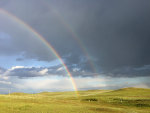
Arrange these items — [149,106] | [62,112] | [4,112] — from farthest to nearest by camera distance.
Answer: [149,106], [62,112], [4,112]

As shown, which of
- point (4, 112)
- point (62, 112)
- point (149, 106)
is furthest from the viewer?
point (149, 106)

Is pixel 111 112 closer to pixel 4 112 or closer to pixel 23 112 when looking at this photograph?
pixel 23 112

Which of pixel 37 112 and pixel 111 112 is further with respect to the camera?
pixel 111 112

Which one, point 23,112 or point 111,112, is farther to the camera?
point 111,112

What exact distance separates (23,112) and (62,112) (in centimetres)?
887

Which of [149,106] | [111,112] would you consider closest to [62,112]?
[111,112]

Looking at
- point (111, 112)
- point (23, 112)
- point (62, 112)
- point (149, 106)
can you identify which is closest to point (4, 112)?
point (23, 112)

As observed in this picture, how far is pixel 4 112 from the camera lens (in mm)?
34531

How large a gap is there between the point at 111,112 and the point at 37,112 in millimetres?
18254

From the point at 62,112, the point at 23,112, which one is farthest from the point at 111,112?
the point at 23,112

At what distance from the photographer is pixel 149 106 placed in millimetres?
55156

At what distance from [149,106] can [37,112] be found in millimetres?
40252

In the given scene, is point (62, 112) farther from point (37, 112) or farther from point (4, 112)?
point (4, 112)

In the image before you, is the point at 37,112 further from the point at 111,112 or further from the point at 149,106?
the point at 149,106
